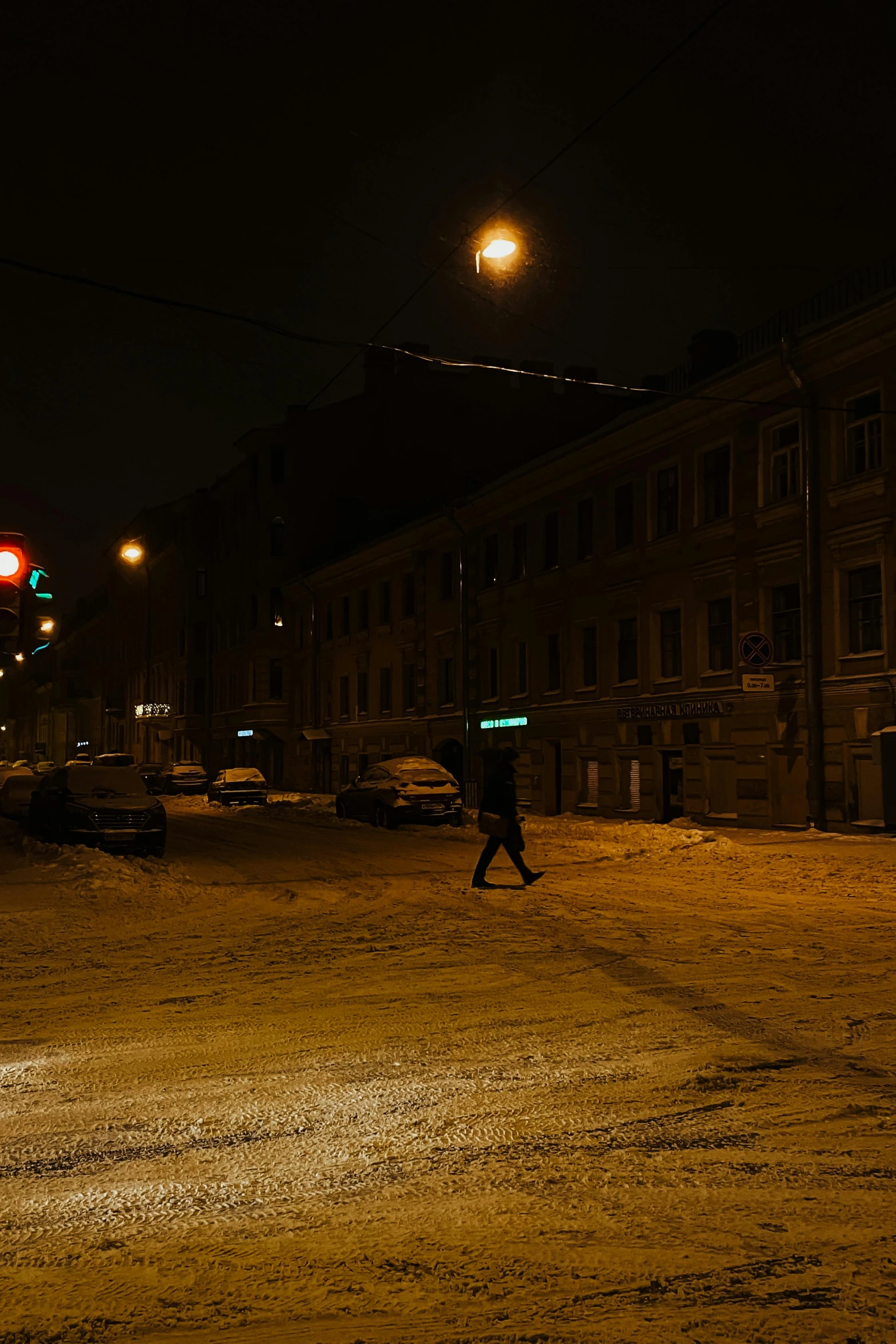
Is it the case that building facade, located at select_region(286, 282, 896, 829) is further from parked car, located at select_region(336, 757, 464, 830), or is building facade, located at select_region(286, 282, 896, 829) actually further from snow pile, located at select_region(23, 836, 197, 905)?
snow pile, located at select_region(23, 836, 197, 905)

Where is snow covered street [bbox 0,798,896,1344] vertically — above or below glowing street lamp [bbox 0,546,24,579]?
below

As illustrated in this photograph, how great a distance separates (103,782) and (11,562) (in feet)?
38.5

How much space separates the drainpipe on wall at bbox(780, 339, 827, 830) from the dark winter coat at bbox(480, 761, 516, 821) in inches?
475

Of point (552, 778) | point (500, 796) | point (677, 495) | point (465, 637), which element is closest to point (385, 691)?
point (465, 637)

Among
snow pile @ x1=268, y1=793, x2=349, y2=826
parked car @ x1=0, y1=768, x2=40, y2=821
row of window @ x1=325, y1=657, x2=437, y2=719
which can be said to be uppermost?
row of window @ x1=325, y1=657, x2=437, y2=719

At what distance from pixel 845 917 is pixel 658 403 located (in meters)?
20.5

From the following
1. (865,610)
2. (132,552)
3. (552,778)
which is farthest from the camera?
(132,552)

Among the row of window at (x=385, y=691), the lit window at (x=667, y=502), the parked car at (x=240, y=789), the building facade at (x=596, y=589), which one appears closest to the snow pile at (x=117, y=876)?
the building facade at (x=596, y=589)

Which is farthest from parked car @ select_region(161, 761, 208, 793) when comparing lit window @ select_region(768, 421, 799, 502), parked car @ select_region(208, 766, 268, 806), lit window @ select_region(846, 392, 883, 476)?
lit window @ select_region(846, 392, 883, 476)

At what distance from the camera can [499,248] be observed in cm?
1600

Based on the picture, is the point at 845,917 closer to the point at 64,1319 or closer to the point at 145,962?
the point at 145,962

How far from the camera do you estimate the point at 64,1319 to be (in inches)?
141

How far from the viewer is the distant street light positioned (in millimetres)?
15938

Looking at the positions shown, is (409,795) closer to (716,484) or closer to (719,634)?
(719,634)
